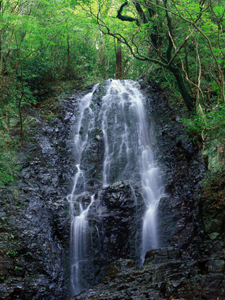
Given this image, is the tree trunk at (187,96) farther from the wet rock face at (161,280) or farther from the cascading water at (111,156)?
the wet rock face at (161,280)

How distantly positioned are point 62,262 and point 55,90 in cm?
985

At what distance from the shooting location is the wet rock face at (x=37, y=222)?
632 cm

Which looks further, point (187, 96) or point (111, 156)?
point (111, 156)

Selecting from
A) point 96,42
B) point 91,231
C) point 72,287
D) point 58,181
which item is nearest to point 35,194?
point 58,181

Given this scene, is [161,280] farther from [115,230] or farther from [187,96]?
[187,96]

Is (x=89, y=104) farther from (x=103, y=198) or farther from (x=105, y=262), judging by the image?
(x=105, y=262)

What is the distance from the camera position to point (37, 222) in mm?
7766

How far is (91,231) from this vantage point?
7.86 metres

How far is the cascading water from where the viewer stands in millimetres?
7758

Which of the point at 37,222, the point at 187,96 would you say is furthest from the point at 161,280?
the point at 187,96

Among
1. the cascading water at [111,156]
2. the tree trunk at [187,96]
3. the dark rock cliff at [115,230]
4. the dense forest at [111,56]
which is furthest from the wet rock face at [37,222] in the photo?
the tree trunk at [187,96]

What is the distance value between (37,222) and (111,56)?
14358 mm

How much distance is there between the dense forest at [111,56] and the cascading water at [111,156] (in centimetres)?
184

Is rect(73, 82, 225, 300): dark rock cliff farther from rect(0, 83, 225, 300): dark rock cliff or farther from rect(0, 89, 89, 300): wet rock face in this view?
rect(0, 89, 89, 300): wet rock face
